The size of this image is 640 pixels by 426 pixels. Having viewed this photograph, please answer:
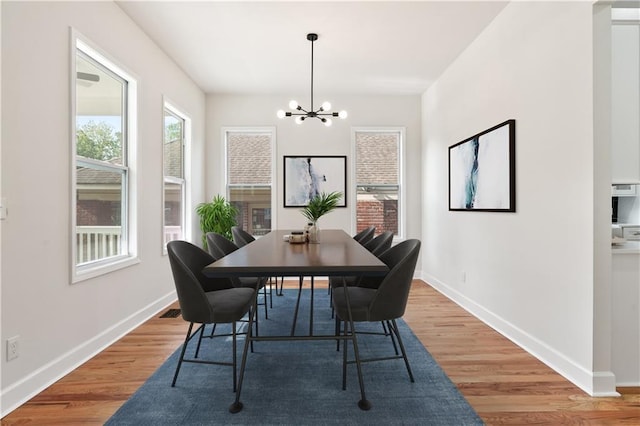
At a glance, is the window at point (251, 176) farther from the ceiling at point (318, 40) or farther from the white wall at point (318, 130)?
the ceiling at point (318, 40)

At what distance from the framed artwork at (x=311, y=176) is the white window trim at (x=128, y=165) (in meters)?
2.60

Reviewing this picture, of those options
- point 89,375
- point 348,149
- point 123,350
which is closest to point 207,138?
point 348,149

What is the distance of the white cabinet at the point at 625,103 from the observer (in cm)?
236

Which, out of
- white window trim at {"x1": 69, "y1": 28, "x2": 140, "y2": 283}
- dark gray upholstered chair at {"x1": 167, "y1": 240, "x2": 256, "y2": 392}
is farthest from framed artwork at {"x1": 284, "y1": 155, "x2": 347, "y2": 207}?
dark gray upholstered chair at {"x1": 167, "y1": 240, "x2": 256, "y2": 392}

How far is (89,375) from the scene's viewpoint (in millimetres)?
2422

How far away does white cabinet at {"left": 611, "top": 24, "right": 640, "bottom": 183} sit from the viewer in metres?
2.36

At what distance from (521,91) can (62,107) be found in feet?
11.6

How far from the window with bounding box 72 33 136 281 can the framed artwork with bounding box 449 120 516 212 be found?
3.50m

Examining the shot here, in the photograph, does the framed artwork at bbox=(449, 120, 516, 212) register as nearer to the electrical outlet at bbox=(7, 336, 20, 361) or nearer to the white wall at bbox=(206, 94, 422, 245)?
the white wall at bbox=(206, 94, 422, 245)

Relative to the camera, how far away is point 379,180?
5855mm

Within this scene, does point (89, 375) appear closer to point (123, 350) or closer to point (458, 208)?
point (123, 350)

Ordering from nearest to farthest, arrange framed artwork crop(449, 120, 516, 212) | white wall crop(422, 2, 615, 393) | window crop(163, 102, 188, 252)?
white wall crop(422, 2, 615, 393) < framed artwork crop(449, 120, 516, 212) < window crop(163, 102, 188, 252)

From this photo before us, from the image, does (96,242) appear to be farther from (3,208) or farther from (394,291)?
(394,291)

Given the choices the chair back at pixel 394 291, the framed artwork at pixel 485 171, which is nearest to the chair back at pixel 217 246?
the chair back at pixel 394 291
